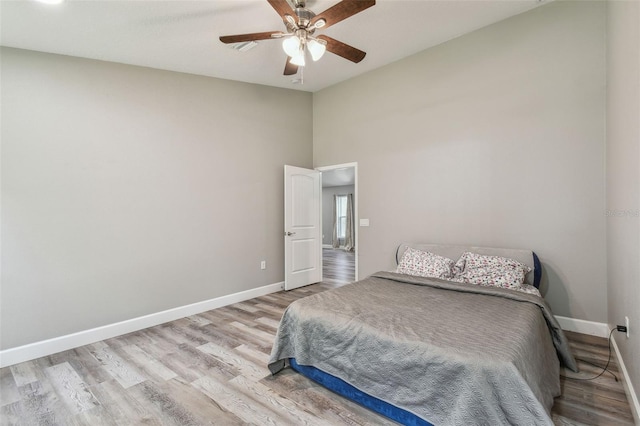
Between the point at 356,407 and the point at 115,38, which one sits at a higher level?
the point at 115,38

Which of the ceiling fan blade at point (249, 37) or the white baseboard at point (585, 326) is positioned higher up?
the ceiling fan blade at point (249, 37)

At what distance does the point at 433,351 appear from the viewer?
1.62 meters

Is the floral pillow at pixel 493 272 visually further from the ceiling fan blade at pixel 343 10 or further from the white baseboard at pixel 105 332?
the white baseboard at pixel 105 332

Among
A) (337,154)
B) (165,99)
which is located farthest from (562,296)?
(165,99)

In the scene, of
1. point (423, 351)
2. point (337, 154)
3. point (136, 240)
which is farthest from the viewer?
point (337, 154)

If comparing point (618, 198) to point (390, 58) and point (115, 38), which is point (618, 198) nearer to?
point (390, 58)

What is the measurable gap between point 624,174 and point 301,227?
3.78 metres

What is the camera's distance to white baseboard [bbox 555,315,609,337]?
2818mm

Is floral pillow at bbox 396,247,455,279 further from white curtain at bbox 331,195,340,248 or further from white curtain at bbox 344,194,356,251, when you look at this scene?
white curtain at bbox 331,195,340,248

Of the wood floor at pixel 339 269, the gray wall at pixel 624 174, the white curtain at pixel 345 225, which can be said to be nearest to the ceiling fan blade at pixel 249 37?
the gray wall at pixel 624 174

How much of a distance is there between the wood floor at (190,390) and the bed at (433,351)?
0.16 m

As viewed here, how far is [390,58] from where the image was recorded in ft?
13.1

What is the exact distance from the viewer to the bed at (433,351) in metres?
1.44

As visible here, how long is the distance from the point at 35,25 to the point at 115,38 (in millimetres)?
546
